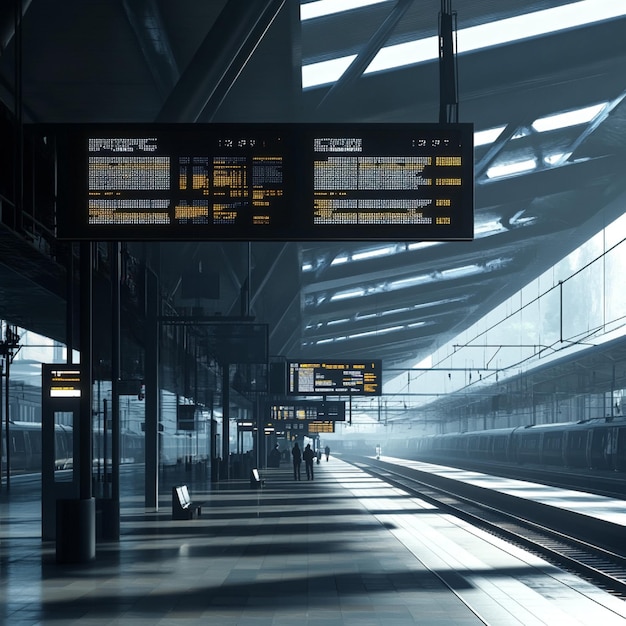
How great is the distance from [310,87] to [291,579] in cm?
1273

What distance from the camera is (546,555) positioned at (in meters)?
19.5

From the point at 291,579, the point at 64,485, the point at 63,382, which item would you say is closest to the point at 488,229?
the point at 64,485

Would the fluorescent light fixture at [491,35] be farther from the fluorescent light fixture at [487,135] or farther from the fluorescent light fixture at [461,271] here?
the fluorescent light fixture at [461,271]

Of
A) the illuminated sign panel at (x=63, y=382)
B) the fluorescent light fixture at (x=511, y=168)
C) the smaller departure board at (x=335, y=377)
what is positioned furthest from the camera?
the smaller departure board at (x=335, y=377)

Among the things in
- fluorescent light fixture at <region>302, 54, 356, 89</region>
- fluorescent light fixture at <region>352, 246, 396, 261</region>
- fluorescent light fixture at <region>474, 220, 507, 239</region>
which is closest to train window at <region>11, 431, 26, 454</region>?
fluorescent light fixture at <region>352, 246, 396, 261</region>

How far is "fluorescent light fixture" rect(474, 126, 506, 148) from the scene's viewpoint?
93.1 feet

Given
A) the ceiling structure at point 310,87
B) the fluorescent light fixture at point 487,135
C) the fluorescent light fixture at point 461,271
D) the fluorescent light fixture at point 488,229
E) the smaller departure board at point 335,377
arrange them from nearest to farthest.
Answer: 1. the ceiling structure at point 310,87
2. the fluorescent light fixture at point 487,135
3. the fluorescent light fixture at point 488,229
4. the smaller departure board at point 335,377
5. the fluorescent light fixture at point 461,271

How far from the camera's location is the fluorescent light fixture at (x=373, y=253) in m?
38.8

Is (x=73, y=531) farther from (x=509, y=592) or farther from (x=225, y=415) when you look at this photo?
(x=225, y=415)

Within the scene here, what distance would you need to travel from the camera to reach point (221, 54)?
1644 cm

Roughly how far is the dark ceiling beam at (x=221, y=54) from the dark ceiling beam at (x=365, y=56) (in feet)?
13.3

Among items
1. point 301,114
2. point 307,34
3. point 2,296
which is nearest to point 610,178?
point 301,114

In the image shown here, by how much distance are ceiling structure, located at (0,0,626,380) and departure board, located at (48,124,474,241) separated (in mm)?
2101

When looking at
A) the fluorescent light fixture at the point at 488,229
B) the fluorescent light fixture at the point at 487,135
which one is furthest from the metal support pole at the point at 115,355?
the fluorescent light fixture at the point at 488,229
